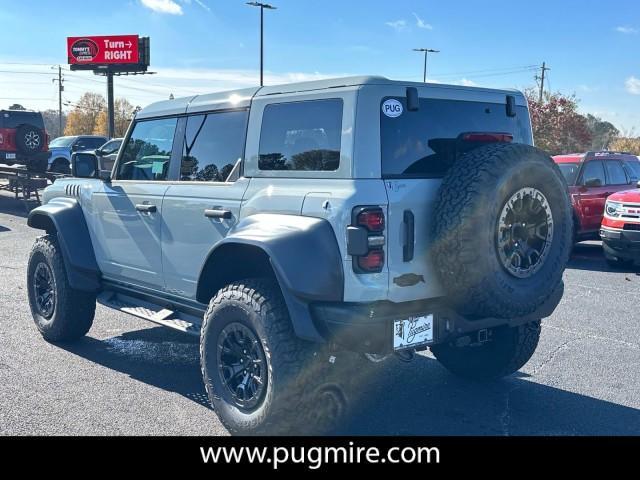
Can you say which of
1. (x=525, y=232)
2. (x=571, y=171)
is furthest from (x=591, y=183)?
(x=525, y=232)

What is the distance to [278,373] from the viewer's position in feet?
11.6

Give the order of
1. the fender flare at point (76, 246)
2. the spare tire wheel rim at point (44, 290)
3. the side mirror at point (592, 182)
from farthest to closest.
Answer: the side mirror at point (592, 182), the spare tire wheel rim at point (44, 290), the fender flare at point (76, 246)

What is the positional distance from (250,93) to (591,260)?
840 cm

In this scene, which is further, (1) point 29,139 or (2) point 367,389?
(1) point 29,139

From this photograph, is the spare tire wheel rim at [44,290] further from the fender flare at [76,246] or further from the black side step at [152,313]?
the black side step at [152,313]

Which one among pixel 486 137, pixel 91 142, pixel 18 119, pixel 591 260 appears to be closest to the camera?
pixel 486 137

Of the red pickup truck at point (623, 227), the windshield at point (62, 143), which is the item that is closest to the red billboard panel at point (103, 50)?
the windshield at point (62, 143)

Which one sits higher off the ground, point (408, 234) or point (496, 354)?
point (408, 234)

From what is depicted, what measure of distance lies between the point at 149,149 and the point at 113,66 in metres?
31.8

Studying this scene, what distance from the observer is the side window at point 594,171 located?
11141mm

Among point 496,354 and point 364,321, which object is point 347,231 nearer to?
point 364,321

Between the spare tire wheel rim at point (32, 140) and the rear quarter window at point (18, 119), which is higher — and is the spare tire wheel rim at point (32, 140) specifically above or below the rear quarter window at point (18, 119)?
below

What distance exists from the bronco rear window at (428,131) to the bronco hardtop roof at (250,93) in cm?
10
